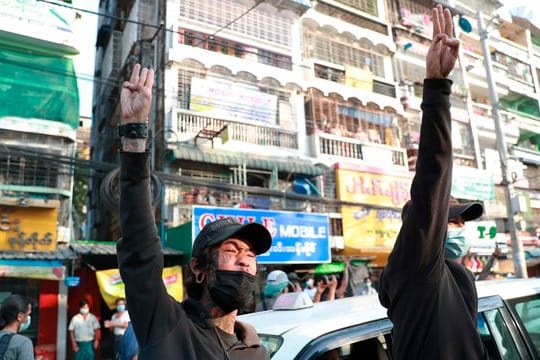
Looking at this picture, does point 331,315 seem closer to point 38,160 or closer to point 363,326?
point 363,326

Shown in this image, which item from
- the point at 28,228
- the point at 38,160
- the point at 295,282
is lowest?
the point at 295,282

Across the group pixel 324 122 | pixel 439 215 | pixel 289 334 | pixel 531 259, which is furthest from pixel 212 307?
pixel 531 259

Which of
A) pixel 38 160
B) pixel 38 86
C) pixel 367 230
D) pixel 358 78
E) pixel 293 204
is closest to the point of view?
pixel 38 160

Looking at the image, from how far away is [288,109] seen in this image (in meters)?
14.8

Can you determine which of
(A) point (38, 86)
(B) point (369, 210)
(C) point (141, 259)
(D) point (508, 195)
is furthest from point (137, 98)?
(D) point (508, 195)

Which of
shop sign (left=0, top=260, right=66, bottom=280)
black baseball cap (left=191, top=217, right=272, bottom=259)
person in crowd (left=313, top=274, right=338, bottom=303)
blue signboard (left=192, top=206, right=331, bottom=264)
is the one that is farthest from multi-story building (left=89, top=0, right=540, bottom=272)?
black baseball cap (left=191, top=217, right=272, bottom=259)

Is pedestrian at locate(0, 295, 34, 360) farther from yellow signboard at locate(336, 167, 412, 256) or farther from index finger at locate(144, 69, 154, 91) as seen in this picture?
yellow signboard at locate(336, 167, 412, 256)

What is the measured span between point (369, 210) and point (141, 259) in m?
13.8

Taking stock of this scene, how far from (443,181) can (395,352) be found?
62 cm

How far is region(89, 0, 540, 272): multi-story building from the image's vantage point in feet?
41.6

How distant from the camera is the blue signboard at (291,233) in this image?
10961 millimetres

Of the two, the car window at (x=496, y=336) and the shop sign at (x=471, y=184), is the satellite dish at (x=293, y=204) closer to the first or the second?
the shop sign at (x=471, y=184)

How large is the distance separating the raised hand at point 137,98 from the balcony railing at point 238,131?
11031 mm

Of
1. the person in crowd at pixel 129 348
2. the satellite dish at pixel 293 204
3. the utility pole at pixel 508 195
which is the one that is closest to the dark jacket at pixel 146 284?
the person in crowd at pixel 129 348
